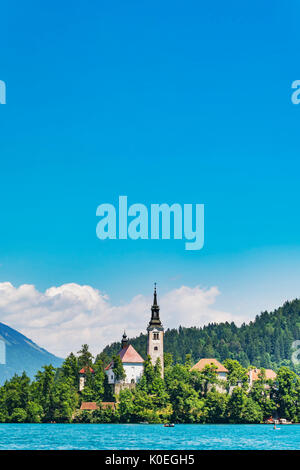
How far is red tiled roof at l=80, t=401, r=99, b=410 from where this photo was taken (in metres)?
108

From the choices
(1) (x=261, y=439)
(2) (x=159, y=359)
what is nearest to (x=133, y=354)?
(2) (x=159, y=359)

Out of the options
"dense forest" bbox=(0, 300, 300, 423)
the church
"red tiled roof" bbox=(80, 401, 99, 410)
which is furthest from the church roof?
"red tiled roof" bbox=(80, 401, 99, 410)

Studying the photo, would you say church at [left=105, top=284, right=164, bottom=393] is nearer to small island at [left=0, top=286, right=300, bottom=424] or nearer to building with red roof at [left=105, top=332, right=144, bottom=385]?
building with red roof at [left=105, top=332, right=144, bottom=385]

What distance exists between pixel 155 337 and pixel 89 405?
20.5m

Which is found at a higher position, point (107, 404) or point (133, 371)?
point (133, 371)

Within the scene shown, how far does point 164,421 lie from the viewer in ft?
336

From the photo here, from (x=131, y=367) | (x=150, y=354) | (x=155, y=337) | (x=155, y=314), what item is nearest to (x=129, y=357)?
(x=131, y=367)

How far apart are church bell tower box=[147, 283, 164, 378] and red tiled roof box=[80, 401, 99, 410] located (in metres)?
16.0

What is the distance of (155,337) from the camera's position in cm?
12350

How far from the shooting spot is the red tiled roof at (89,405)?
10790 cm

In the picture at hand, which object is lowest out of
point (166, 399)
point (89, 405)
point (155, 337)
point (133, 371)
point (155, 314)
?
point (89, 405)

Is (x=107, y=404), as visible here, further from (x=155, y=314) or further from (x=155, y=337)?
(x=155, y=314)

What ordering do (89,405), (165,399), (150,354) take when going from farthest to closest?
(150,354) → (89,405) → (165,399)

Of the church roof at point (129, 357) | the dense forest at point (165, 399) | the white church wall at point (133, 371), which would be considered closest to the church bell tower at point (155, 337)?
the church roof at point (129, 357)
